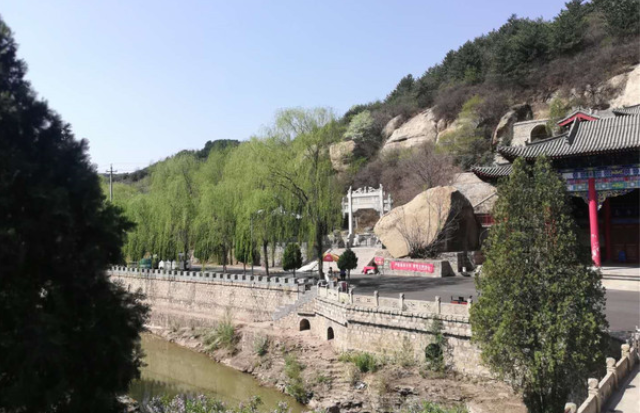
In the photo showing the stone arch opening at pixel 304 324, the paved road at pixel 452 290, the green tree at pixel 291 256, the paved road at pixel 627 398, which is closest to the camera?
the paved road at pixel 627 398

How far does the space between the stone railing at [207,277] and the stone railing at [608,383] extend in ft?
44.4

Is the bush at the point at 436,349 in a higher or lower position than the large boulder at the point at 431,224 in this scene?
lower

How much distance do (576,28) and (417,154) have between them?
1811 centimetres

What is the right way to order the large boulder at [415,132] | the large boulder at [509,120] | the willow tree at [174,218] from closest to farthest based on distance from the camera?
1. the willow tree at [174,218]
2. the large boulder at [509,120]
3. the large boulder at [415,132]

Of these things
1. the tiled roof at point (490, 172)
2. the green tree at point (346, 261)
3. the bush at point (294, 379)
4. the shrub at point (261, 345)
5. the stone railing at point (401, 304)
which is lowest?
the bush at point (294, 379)

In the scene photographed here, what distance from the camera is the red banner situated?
24672 millimetres

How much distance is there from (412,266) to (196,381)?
40.1ft

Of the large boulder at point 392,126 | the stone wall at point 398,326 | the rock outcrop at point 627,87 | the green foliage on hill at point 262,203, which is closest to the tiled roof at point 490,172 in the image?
the green foliage on hill at point 262,203

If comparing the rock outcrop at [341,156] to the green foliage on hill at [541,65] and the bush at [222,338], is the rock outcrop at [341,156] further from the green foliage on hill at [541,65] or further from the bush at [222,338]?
the bush at [222,338]

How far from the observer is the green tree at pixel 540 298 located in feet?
30.6

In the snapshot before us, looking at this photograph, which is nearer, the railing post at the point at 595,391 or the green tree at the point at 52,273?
the green tree at the point at 52,273

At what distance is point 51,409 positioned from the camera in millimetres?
5266

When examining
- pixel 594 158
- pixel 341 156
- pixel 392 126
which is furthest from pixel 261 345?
pixel 392 126

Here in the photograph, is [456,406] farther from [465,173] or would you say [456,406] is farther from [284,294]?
[465,173]
